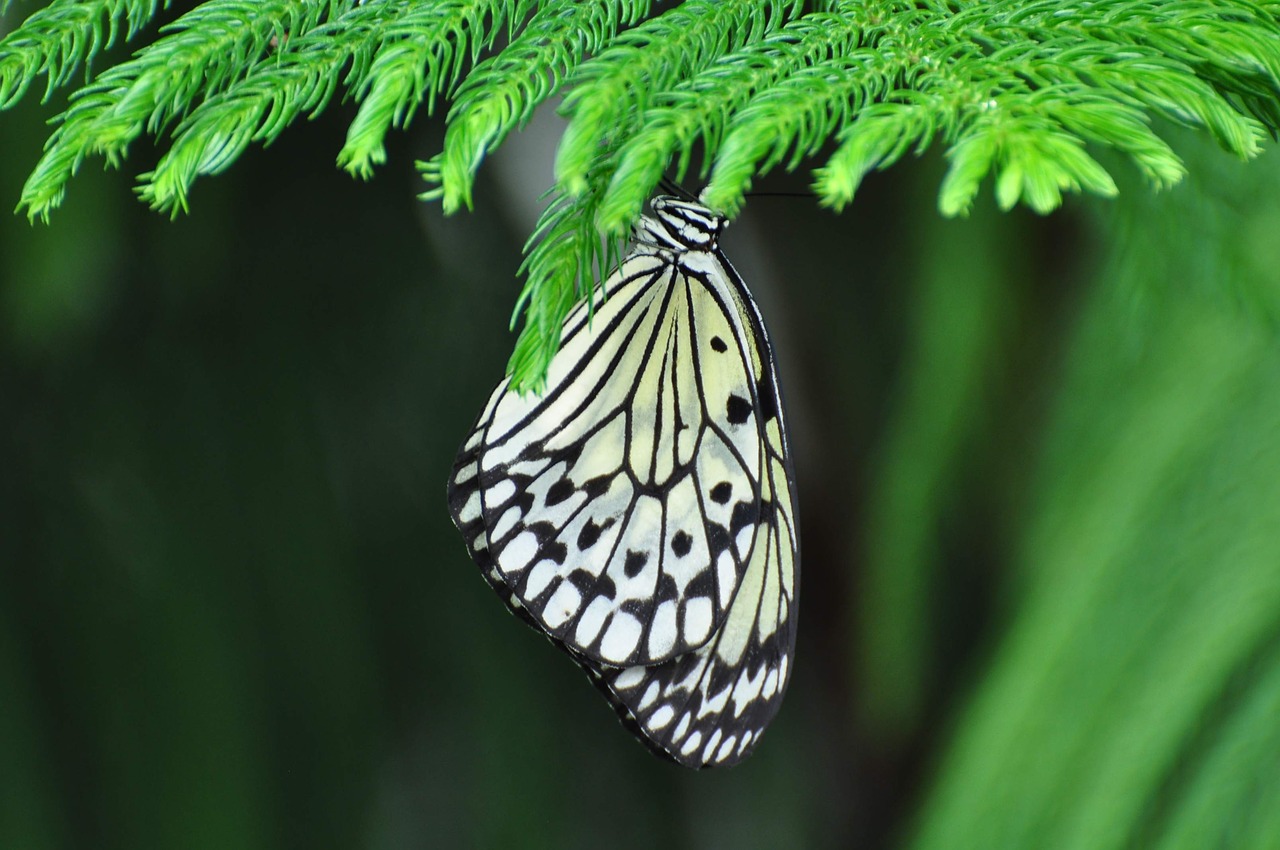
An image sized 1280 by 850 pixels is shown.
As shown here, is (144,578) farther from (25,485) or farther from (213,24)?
(213,24)

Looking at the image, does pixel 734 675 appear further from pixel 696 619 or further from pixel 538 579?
pixel 538 579

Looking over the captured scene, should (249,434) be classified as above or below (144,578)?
above

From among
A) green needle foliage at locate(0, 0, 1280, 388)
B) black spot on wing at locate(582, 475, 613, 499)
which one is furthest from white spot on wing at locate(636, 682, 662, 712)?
green needle foliage at locate(0, 0, 1280, 388)

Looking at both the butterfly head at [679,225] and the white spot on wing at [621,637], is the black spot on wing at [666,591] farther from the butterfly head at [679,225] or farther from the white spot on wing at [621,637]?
the butterfly head at [679,225]

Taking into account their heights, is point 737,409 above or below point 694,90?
below

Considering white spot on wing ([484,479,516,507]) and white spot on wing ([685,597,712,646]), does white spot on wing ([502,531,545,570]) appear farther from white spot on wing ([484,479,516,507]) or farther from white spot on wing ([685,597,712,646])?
white spot on wing ([685,597,712,646])

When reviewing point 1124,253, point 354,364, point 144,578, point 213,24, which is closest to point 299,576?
point 144,578

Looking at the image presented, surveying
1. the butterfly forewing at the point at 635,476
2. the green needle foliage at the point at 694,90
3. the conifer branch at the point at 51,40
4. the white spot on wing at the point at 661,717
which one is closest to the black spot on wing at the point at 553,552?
the butterfly forewing at the point at 635,476

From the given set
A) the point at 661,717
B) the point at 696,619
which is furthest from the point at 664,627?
the point at 661,717
